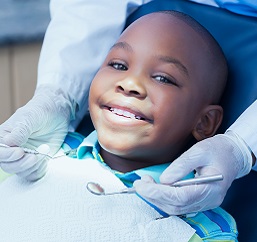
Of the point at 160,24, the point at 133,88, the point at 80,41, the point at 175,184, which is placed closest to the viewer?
the point at 175,184

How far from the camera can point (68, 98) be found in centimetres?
142

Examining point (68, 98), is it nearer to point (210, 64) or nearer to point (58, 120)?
point (58, 120)

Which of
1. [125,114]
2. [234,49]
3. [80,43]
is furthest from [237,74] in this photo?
[80,43]

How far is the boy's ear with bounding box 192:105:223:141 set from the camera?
1244 millimetres

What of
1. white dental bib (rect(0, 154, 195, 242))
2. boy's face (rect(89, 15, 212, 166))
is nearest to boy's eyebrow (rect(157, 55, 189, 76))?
boy's face (rect(89, 15, 212, 166))

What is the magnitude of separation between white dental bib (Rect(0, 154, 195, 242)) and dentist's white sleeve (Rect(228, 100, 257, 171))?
196 millimetres

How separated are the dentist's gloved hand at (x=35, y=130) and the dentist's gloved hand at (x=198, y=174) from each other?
0.23 m

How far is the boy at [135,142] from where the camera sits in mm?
1063

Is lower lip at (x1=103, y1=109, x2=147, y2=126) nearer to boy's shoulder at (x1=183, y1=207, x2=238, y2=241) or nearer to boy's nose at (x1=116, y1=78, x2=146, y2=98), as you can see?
boy's nose at (x1=116, y1=78, x2=146, y2=98)

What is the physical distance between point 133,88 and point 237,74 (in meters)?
0.26

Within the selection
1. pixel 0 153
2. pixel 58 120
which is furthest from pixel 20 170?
pixel 58 120

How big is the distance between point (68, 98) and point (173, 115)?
330mm

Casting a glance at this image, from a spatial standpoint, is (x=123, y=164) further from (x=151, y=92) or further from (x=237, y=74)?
(x=237, y=74)

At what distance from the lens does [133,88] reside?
1141 millimetres
